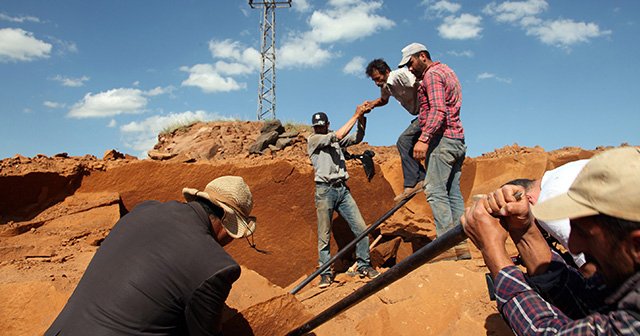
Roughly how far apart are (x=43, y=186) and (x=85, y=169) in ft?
1.37

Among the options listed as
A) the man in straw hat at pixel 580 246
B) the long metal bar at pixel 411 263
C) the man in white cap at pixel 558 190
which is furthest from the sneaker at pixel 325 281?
the man in straw hat at pixel 580 246

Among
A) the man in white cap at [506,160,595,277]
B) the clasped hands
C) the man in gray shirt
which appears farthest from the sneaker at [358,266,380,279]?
the clasped hands

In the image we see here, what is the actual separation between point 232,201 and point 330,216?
268cm

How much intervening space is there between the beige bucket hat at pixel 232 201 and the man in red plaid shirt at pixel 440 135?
2.03 meters

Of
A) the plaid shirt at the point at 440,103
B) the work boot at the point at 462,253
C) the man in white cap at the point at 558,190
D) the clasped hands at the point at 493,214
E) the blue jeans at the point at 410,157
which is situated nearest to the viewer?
the clasped hands at the point at 493,214

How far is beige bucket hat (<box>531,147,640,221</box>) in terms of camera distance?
1.25m

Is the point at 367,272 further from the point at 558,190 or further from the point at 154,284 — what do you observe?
the point at 154,284

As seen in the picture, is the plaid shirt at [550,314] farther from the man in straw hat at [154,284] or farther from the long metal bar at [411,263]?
the man in straw hat at [154,284]

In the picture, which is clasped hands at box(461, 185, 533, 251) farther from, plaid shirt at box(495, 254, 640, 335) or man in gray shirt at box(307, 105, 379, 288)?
man in gray shirt at box(307, 105, 379, 288)

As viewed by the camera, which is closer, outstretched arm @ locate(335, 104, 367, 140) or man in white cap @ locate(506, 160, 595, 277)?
man in white cap @ locate(506, 160, 595, 277)

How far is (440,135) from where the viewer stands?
4.34m

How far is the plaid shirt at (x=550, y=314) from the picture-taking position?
1.29m

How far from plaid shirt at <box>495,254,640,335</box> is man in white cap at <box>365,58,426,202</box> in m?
3.19

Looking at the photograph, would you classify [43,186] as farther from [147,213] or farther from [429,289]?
[429,289]
